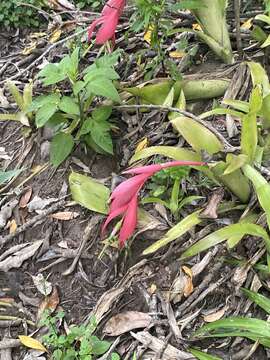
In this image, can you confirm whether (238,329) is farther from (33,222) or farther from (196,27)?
(196,27)

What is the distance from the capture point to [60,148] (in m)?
2.29

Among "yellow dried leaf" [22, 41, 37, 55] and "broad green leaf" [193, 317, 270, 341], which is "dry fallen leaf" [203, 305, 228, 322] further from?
"yellow dried leaf" [22, 41, 37, 55]

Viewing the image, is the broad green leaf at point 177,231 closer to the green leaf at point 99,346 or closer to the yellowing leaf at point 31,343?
the green leaf at point 99,346

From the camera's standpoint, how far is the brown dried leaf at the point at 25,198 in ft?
7.70

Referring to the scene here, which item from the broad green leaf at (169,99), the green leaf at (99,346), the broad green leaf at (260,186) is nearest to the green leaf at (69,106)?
the broad green leaf at (169,99)

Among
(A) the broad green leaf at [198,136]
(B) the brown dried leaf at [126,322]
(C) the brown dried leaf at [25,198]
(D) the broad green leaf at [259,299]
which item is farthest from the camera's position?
(C) the brown dried leaf at [25,198]

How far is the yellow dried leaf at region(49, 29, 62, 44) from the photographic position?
3.09 meters

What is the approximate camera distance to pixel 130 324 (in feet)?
6.26

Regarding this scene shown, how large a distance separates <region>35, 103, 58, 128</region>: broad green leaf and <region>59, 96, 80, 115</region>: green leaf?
3cm

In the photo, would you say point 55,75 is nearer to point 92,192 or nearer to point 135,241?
point 92,192

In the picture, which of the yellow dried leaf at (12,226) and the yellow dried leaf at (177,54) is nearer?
the yellow dried leaf at (12,226)

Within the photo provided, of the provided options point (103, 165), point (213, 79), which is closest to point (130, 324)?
point (103, 165)

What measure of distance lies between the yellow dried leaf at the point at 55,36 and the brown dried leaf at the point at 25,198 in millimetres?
997

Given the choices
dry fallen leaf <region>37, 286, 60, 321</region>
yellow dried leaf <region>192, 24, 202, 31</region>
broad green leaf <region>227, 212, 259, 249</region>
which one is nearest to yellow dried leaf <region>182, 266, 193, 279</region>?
broad green leaf <region>227, 212, 259, 249</region>
